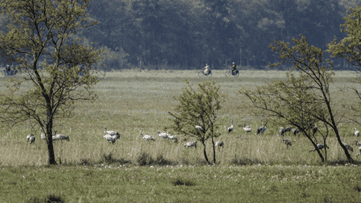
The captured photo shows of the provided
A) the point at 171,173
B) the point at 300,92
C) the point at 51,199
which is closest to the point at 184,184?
the point at 171,173

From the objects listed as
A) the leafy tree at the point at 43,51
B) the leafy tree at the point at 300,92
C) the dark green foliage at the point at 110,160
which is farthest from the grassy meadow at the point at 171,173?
the leafy tree at the point at 43,51

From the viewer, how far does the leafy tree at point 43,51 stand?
55.2ft

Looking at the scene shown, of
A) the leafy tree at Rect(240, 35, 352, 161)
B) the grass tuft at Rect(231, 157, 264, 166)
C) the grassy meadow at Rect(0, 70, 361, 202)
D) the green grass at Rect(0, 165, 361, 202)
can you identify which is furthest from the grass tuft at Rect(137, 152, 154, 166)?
the leafy tree at Rect(240, 35, 352, 161)

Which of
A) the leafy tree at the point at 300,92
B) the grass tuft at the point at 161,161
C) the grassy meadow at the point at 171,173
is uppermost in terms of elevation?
the leafy tree at the point at 300,92

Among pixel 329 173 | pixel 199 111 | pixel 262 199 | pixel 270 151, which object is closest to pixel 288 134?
pixel 270 151

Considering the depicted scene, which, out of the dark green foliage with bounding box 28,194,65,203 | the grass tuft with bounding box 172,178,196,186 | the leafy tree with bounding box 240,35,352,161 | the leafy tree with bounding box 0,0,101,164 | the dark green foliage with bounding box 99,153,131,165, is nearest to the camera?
the dark green foliage with bounding box 28,194,65,203

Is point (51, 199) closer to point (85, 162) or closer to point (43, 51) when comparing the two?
point (85, 162)

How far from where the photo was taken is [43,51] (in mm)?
18500

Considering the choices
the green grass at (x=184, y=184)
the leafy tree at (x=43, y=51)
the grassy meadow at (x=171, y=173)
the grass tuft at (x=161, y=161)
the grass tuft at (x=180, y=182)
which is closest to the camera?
the green grass at (x=184, y=184)

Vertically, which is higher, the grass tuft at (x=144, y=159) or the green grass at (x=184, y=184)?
the green grass at (x=184, y=184)

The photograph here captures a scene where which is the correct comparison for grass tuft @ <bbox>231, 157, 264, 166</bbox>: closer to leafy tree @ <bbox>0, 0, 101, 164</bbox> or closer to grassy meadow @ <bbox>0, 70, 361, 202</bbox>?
grassy meadow @ <bbox>0, 70, 361, 202</bbox>

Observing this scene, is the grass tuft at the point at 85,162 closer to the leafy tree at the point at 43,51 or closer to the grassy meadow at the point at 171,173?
the grassy meadow at the point at 171,173

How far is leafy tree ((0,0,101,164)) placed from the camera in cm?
1683

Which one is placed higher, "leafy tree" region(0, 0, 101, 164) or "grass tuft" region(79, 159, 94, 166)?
"leafy tree" region(0, 0, 101, 164)
